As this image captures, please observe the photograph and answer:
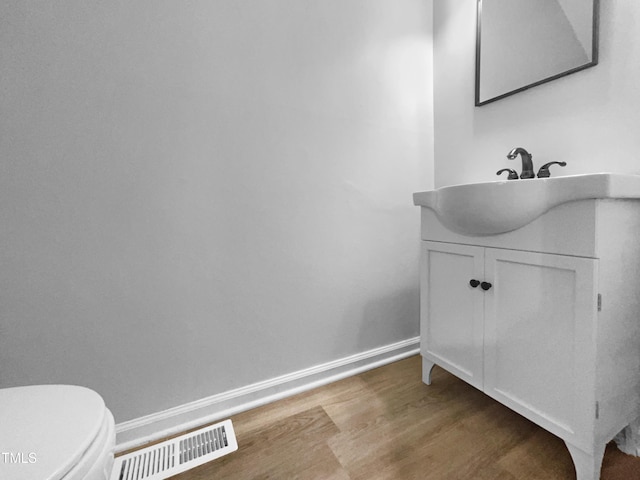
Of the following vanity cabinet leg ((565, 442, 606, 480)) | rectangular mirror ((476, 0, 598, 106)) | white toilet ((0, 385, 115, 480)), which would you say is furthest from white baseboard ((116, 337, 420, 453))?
rectangular mirror ((476, 0, 598, 106))

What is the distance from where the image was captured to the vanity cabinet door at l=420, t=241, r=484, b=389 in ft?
3.40

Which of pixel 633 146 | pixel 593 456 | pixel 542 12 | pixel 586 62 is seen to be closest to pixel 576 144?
pixel 633 146

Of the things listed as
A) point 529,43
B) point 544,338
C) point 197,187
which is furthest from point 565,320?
point 197,187

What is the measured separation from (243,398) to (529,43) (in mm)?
1854

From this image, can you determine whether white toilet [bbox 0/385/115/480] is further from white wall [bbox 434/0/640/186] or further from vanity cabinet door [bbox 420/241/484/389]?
white wall [bbox 434/0/640/186]

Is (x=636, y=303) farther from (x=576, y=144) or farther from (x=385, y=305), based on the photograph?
(x=385, y=305)

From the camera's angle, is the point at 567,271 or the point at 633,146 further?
the point at 633,146

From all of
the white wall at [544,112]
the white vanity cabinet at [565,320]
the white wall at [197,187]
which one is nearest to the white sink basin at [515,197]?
the white vanity cabinet at [565,320]

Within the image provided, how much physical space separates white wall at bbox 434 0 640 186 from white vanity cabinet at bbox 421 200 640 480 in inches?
12.9

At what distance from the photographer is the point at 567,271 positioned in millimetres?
787

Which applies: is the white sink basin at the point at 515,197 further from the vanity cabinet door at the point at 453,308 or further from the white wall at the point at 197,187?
the white wall at the point at 197,187

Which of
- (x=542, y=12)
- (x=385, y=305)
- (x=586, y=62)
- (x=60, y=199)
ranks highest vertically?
(x=542, y=12)

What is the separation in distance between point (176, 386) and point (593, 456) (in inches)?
51.0

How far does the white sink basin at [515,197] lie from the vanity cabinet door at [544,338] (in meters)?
0.12
